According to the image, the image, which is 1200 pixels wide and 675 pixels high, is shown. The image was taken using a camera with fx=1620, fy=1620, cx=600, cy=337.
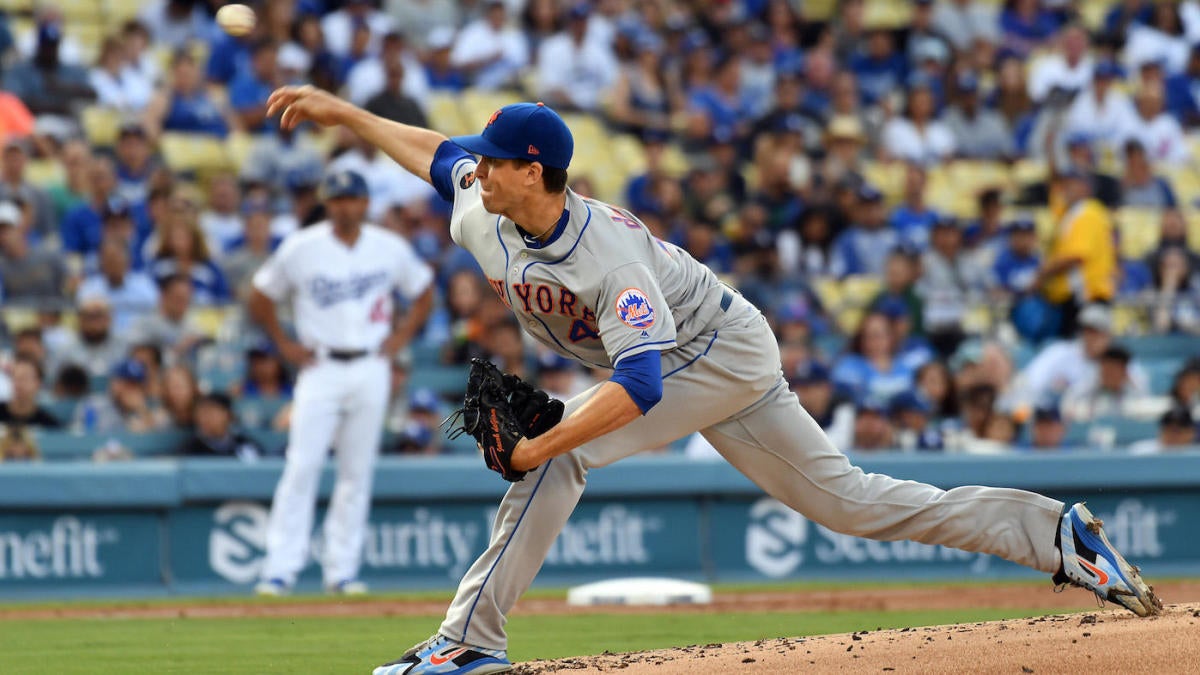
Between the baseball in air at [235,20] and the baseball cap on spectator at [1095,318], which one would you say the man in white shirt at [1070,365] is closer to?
the baseball cap on spectator at [1095,318]

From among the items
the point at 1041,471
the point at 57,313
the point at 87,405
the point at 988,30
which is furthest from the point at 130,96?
the point at 988,30

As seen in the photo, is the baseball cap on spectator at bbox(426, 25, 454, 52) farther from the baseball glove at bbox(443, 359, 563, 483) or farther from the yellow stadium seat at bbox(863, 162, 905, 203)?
the baseball glove at bbox(443, 359, 563, 483)

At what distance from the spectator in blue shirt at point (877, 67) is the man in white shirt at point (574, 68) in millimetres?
2837

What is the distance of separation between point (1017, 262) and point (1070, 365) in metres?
1.62

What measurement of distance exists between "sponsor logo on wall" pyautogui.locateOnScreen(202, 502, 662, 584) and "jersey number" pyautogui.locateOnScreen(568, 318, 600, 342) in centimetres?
501

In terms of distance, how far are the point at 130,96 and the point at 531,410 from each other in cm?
977

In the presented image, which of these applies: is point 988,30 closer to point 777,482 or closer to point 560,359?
point 560,359

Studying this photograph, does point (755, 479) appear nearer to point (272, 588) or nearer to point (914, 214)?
point (272, 588)

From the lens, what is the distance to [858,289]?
44.3 feet

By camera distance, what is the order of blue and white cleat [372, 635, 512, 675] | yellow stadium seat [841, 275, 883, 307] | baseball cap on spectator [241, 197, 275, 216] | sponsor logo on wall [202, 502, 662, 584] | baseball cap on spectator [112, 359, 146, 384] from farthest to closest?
yellow stadium seat [841, 275, 883, 307], baseball cap on spectator [241, 197, 275, 216], baseball cap on spectator [112, 359, 146, 384], sponsor logo on wall [202, 502, 662, 584], blue and white cleat [372, 635, 512, 675]

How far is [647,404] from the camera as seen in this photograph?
479 centimetres

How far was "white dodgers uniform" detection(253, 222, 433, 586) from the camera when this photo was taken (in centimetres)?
903

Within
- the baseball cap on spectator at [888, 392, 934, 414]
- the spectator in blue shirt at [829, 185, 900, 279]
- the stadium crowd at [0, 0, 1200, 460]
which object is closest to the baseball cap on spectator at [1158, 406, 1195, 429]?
the stadium crowd at [0, 0, 1200, 460]

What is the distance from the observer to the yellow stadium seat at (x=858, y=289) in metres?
13.4
